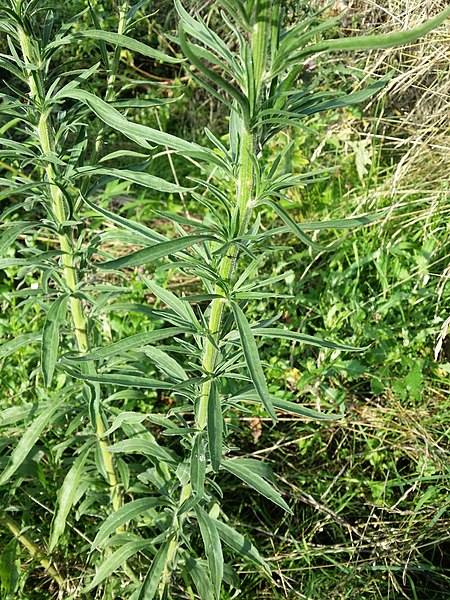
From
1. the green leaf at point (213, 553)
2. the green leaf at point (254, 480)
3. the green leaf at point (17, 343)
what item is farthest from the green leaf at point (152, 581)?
the green leaf at point (17, 343)

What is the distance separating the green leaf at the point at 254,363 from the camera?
95 cm

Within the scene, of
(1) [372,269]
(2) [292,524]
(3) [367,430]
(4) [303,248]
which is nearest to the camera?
(2) [292,524]

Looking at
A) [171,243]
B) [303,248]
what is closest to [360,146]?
[303,248]

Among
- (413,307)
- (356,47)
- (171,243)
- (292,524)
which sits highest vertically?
(356,47)

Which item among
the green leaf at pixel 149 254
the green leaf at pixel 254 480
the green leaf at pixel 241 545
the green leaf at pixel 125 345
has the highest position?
the green leaf at pixel 149 254

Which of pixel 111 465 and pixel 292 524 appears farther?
pixel 292 524

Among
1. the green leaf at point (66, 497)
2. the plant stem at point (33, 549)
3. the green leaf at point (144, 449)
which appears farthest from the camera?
the plant stem at point (33, 549)

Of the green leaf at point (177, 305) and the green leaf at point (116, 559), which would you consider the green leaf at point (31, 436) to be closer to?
the green leaf at point (116, 559)

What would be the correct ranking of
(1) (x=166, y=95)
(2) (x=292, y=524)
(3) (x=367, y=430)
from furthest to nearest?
→ (1) (x=166, y=95)
(3) (x=367, y=430)
(2) (x=292, y=524)

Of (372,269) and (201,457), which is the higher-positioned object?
(201,457)

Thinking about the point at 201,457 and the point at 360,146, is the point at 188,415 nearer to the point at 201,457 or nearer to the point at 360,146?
the point at 201,457

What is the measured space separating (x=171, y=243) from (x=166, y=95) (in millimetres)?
3505

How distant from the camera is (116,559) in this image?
1.63 meters

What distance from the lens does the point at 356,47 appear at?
30.9 inches
